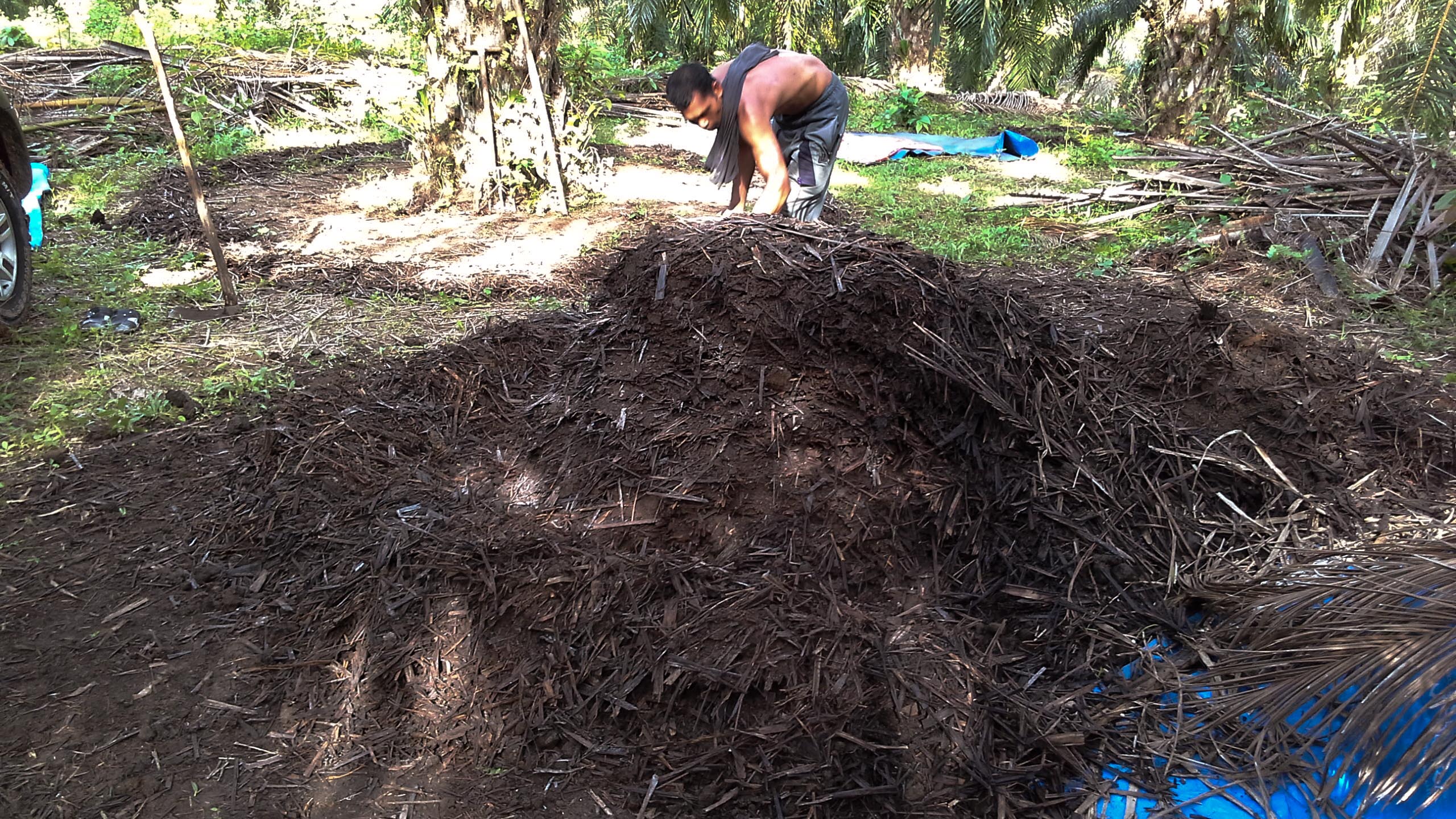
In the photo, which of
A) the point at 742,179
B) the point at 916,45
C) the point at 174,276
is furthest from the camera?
the point at 916,45

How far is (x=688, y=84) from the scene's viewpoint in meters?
3.93

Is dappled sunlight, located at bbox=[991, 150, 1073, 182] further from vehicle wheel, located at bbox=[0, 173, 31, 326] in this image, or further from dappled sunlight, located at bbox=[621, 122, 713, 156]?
vehicle wheel, located at bbox=[0, 173, 31, 326]

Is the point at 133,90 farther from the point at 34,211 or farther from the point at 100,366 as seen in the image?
the point at 100,366

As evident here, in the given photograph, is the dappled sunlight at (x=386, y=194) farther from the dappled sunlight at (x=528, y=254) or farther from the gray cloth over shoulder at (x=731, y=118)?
the gray cloth over shoulder at (x=731, y=118)

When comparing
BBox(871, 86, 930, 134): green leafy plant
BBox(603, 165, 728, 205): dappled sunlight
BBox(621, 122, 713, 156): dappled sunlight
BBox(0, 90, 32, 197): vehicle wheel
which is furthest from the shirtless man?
BBox(871, 86, 930, 134): green leafy plant

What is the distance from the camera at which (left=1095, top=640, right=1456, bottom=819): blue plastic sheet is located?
1602 mm

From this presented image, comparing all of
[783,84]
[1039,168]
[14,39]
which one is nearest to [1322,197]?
[1039,168]

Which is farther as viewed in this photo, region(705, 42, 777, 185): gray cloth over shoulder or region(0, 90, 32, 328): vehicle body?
region(705, 42, 777, 185): gray cloth over shoulder

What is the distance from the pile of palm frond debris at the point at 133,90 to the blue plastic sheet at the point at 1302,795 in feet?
30.7

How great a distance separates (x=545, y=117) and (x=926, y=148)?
4543 mm

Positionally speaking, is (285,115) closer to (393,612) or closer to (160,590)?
(160,590)

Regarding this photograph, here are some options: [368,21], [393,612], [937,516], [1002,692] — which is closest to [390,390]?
[393,612]

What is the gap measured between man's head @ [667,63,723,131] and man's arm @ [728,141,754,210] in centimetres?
39

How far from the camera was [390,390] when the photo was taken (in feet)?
11.0
